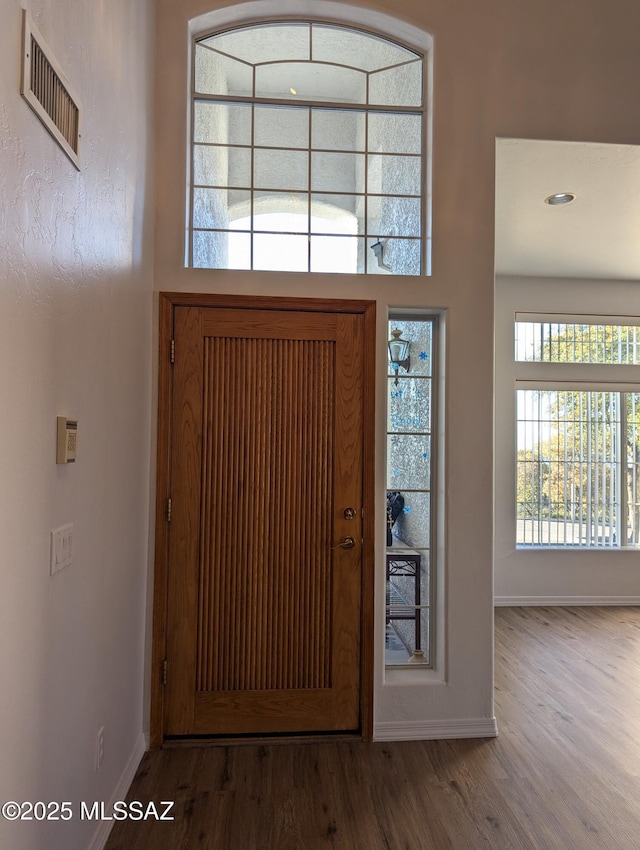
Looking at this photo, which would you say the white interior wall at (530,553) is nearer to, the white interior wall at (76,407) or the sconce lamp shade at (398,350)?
the sconce lamp shade at (398,350)

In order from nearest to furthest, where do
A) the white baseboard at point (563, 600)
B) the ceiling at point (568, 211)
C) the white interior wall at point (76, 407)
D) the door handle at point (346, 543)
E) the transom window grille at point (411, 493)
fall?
the white interior wall at point (76, 407) → the door handle at point (346, 543) → the transom window grille at point (411, 493) → the ceiling at point (568, 211) → the white baseboard at point (563, 600)

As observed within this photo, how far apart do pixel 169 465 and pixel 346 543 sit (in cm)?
91

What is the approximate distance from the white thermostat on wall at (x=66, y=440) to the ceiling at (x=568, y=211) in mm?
2542

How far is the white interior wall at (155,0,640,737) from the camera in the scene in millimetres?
2861

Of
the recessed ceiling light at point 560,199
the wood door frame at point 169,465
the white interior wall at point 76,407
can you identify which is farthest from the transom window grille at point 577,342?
the white interior wall at point 76,407

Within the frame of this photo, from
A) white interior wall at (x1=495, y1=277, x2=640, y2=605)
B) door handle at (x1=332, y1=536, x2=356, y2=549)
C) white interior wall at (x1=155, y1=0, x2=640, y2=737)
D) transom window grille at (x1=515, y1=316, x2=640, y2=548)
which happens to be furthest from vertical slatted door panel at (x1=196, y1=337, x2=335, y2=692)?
transom window grille at (x1=515, y1=316, x2=640, y2=548)

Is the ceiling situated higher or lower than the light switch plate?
higher

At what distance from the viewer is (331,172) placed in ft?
9.98

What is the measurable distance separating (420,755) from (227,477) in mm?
1521

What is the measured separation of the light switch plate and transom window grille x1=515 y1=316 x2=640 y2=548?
454cm

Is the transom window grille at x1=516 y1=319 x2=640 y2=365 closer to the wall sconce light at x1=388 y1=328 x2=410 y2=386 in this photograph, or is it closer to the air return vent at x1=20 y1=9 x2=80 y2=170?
the wall sconce light at x1=388 y1=328 x2=410 y2=386

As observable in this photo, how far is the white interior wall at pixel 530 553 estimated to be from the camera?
5445 millimetres

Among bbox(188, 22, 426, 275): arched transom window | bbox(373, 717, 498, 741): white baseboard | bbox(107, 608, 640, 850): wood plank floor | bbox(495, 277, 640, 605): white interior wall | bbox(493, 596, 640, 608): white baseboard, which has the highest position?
bbox(188, 22, 426, 275): arched transom window

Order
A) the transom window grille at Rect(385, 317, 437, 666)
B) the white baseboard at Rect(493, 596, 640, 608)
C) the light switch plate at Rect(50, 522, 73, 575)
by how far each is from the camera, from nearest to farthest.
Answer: the light switch plate at Rect(50, 522, 73, 575), the transom window grille at Rect(385, 317, 437, 666), the white baseboard at Rect(493, 596, 640, 608)
